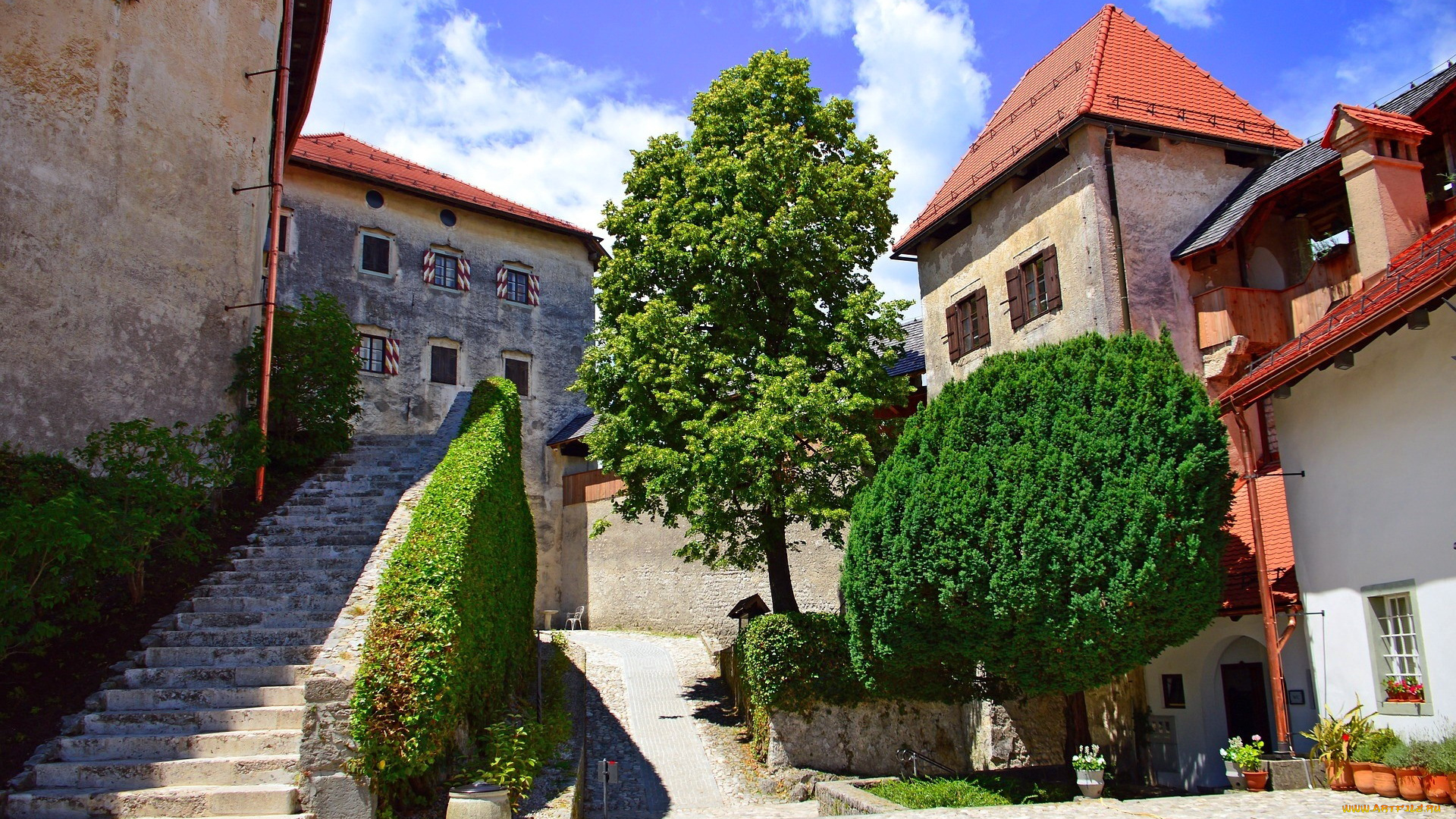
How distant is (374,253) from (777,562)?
16.1m

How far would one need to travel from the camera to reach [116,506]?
1025cm

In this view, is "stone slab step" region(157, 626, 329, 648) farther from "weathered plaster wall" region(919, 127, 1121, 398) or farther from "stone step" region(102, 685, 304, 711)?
"weathered plaster wall" region(919, 127, 1121, 398)

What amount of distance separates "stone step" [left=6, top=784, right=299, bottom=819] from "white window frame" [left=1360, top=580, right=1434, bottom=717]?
10701mm

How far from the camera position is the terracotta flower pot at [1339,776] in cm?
1074

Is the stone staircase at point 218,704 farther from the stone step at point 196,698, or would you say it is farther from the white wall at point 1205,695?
the white wall at point 1205,695

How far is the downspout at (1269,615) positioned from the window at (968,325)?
24.1 feet

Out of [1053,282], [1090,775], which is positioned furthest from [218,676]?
[1053,282]

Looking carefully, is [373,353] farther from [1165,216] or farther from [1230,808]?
[1230,808]

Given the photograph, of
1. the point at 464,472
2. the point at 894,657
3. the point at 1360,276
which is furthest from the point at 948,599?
the point at 1360,276

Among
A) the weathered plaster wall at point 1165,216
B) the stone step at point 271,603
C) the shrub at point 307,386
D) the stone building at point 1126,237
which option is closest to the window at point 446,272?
the shrub at point 307,386

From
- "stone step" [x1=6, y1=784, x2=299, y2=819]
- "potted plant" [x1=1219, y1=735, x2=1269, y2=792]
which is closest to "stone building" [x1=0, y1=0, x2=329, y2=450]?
"stone step" [x1=6, y1=784, x2=299, y2=819]

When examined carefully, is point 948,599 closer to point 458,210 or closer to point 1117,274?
point 1117,274

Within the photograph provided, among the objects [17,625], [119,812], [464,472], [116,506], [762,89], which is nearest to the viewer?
[119,812]

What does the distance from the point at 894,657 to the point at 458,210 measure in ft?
68.7
